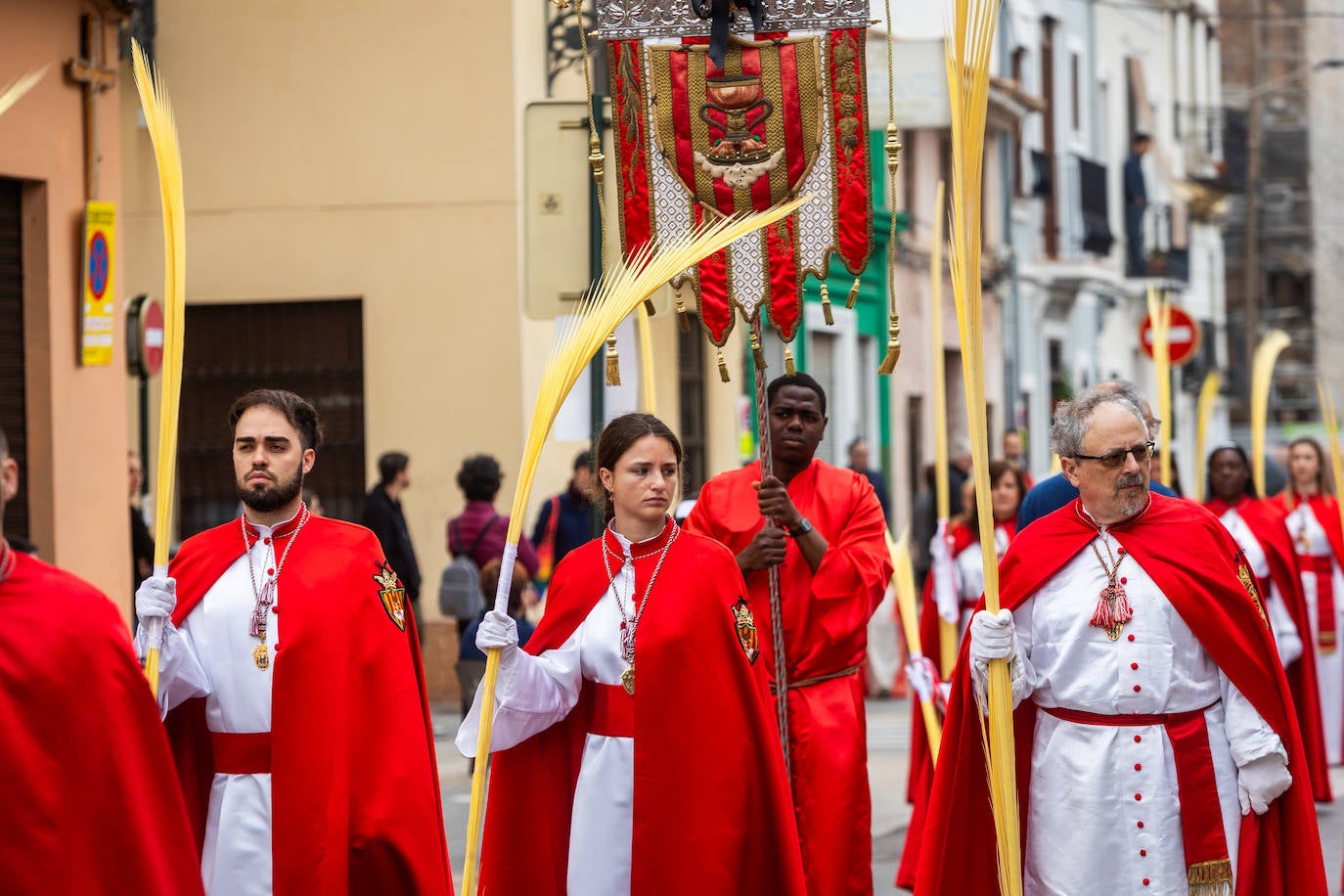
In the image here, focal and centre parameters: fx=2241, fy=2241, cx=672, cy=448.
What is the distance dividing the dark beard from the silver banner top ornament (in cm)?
203

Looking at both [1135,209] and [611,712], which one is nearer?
[611,712]

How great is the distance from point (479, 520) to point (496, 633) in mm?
6579

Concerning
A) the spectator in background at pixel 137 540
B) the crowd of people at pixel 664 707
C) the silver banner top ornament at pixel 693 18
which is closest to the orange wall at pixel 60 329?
the spectator in background at pixel 137 540

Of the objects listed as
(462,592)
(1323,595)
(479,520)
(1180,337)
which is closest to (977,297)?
(462,592)

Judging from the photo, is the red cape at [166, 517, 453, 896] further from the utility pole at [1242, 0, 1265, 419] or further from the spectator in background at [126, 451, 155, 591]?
the utility pole at [1242, 0, 1265, 419]

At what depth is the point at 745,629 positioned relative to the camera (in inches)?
244

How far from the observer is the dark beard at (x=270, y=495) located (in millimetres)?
5957

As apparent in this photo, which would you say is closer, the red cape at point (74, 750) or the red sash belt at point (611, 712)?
the red cape at point (74, 750)

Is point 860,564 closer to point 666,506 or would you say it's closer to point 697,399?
point 666,506

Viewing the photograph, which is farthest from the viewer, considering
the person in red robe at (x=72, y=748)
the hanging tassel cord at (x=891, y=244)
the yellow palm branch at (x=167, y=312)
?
the hanging tassel cord at (x=891, y=244)

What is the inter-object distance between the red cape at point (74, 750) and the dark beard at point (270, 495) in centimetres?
125

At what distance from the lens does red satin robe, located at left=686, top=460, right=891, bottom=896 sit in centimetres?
717

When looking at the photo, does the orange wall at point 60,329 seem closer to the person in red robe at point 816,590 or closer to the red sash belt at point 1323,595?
the person in red robe at point 816,590

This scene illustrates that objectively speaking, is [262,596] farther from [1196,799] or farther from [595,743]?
Result: [1196,799]
